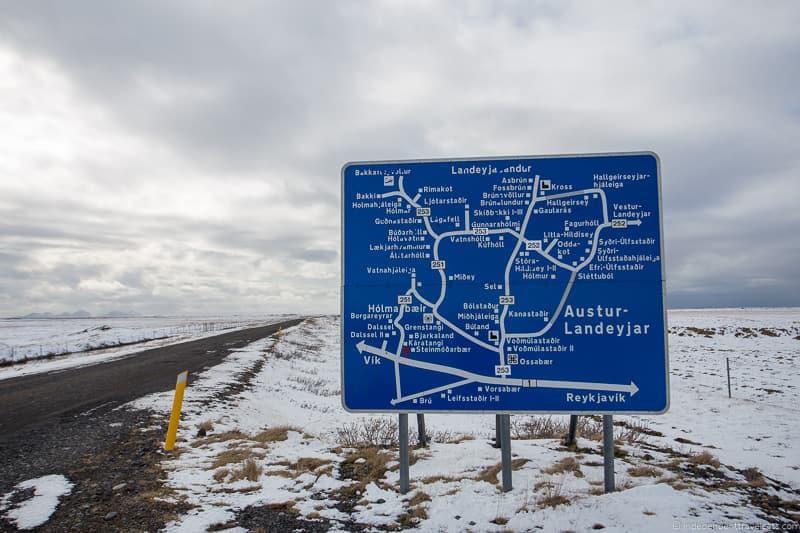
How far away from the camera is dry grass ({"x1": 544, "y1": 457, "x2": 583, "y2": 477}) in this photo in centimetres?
557

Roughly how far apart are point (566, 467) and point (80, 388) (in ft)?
46.1

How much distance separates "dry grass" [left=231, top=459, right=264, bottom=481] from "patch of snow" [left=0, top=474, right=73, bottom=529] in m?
1.86

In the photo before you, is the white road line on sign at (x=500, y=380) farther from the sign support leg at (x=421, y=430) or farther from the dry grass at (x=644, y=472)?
the sign support leg at (x=421, y=430)

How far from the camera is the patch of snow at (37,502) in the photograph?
4.66 metres

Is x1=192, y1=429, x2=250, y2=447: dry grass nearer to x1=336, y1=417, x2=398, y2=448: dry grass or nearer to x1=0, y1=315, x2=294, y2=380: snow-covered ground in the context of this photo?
x1=336, y1=417, x2=398, y2=448: dry grass

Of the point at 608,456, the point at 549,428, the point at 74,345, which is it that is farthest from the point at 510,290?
the point at 74,345

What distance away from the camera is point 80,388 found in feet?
44.5

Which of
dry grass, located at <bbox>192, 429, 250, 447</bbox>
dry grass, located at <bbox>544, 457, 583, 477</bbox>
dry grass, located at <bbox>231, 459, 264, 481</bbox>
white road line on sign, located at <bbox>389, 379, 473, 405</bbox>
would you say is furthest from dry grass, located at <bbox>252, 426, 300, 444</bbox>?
dry grass, located at <bbox>544, 457, 583, 477</bbox>

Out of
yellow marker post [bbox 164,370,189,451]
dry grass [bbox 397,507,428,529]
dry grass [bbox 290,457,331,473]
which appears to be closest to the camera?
dry grass [bbox 397,507,428,529]

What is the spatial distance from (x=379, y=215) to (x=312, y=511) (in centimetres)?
329

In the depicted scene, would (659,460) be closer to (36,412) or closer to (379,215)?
(379,215)

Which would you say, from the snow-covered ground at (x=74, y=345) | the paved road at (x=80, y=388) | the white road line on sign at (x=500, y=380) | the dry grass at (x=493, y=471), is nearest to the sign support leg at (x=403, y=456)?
the white road line on sign at (x=500, y=380)

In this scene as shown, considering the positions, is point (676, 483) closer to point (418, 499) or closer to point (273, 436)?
A: point (418, 499)

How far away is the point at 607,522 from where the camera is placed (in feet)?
13.8
